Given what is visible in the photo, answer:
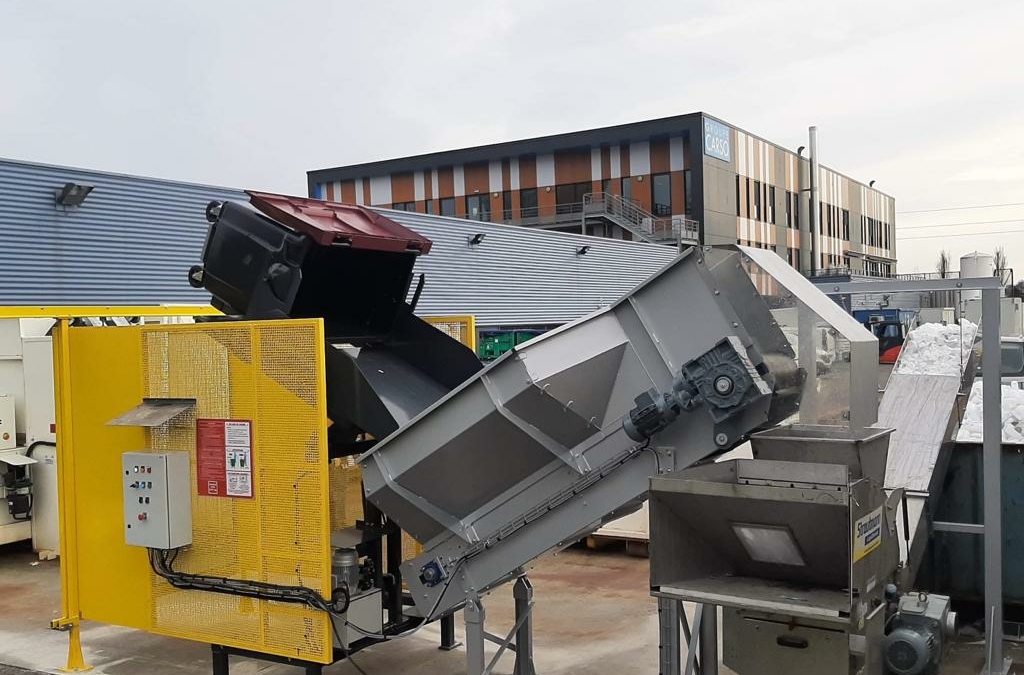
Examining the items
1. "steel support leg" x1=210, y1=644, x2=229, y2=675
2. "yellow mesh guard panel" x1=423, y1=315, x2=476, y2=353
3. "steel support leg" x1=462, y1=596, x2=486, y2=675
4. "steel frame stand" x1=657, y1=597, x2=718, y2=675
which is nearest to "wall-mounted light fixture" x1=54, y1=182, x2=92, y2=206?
"yellow mesh guard panel" x1=423, y1=315, x2=476, y2=353

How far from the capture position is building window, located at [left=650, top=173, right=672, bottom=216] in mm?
36469

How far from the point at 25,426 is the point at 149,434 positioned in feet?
17.7

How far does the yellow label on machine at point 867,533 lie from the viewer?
3.94 meters

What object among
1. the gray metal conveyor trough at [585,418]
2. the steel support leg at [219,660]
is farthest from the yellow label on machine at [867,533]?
the steel support leg at [219,660]

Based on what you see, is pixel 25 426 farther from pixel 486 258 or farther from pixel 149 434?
pixel 486 258

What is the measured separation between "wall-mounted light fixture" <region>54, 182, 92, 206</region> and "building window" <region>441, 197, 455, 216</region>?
94.3 ft

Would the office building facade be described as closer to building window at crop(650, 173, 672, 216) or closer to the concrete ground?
building window at crop(650, 173, 672, 216)

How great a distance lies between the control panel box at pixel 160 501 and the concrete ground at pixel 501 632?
784 mm

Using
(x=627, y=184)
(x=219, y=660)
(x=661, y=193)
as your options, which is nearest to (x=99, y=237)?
(x=219, y=660)

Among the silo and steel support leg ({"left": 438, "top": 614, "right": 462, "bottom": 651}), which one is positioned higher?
the silo

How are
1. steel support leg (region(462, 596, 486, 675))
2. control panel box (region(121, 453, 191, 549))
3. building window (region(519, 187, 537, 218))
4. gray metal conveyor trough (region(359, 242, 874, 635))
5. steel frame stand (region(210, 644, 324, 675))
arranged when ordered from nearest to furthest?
gray metal conveyor trough (region(359, 242, 874, 635))
steel support leg (region(462, 596, 486, 675))
steel frame stand (region(210, 644, 324, 675))
control panel box (region(121, 453, 191, 549))
building window (region(519, 187, 537, 218))

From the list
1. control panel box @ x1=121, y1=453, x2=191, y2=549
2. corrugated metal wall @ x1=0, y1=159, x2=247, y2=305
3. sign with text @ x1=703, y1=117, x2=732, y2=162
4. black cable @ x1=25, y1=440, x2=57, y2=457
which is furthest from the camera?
sign with text @ x1=703, y1=117, x2=732, y2=162

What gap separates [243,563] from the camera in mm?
5590

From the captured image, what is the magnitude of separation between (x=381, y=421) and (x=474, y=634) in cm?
131
